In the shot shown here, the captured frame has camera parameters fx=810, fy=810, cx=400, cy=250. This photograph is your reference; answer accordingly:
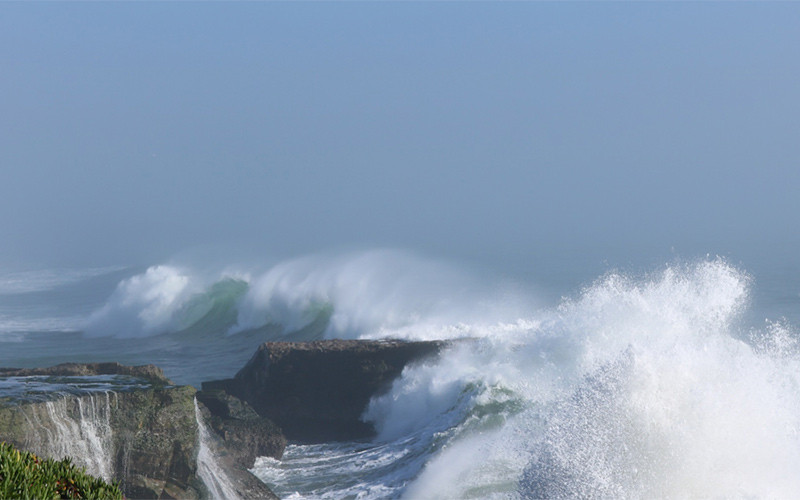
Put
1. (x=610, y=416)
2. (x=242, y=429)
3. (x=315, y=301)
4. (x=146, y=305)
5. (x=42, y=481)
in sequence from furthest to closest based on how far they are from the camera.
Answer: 1. (x=146, y=305)
2. (x=315, y=301)
3. (x=242, y=429)
4. (x=610, y=416)
5. (x=42, y=481)

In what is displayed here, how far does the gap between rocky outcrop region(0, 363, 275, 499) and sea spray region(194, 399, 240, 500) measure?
0.10 m

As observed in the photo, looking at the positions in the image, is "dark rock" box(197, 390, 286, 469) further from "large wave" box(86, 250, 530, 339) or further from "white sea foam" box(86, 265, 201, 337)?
"white sea foam" box(86, 265, 201, 337)

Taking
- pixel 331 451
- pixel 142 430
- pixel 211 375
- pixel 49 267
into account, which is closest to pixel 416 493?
pixel 331 451

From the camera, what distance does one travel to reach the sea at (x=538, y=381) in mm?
10883

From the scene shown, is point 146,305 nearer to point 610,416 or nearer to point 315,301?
point 315,301

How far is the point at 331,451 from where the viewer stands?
49.8ft

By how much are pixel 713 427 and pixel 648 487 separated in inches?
57.7

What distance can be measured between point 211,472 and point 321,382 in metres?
5.01

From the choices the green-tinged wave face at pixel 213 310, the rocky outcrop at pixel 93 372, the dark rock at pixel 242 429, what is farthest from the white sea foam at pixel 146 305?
the rocky outcrop at pixel 93 372

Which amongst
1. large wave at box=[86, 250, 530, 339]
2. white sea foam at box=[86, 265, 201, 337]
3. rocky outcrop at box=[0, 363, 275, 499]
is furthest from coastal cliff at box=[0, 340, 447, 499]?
white sea foam at box=[86, 265, 201, 337]

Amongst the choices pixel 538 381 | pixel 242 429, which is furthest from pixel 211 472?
pixel 538 381

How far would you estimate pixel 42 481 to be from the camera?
478 centimetres

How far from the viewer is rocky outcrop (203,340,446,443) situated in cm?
1639

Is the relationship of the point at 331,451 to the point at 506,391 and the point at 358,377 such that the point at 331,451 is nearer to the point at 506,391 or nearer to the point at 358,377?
the point at 358,377
